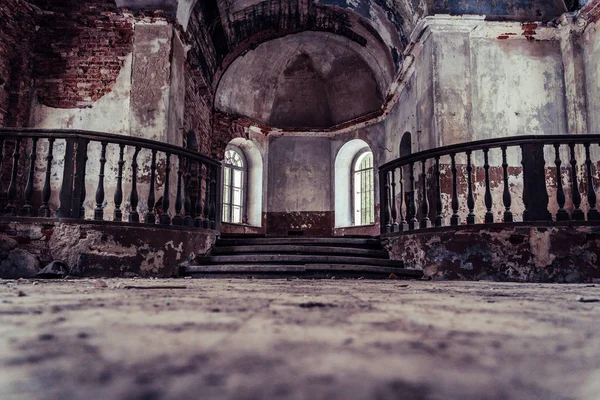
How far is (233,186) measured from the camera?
48.2 ft

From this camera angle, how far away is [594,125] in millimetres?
8312

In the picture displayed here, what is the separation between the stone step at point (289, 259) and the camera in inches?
228

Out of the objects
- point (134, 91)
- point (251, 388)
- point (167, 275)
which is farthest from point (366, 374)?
point (134, 91)

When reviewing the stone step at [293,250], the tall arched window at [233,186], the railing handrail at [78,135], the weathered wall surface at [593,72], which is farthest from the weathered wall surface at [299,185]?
the railing handrail at [78,135]

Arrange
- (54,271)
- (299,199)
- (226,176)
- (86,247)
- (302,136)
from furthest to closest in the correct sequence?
1. (302,136)
2. (299,199)
3. (226,176)
4. (86,247)
5. (54,271)

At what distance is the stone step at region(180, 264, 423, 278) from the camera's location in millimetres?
5367

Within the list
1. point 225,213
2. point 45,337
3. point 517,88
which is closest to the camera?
point 45,337

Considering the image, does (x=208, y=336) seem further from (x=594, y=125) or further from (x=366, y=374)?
(x=594, y=125)

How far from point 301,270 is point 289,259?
1.44 ft

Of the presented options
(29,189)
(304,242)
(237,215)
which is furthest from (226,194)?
(29,189)

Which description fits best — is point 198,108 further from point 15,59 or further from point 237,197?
point 15,59

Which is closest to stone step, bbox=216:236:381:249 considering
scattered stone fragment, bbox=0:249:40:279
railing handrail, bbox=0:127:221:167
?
railing handrail, bbox=0:127:221:167

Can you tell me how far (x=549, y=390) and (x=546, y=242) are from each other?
16.5 feet

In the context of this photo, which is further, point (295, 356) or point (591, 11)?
point (591, 11)
